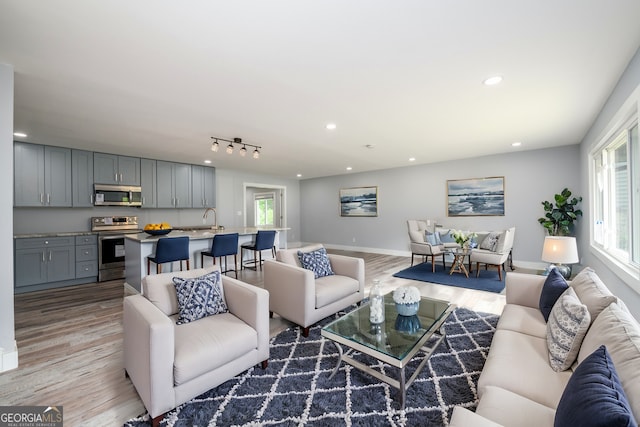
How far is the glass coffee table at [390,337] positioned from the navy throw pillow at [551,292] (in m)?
0.68

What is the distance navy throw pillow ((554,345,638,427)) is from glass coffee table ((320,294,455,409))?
0.87 meters

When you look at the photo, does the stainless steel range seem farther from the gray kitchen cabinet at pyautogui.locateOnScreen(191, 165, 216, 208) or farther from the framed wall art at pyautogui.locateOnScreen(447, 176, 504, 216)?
the framed wall art at pyautogui.locateOnScreen(447, 176, 504, 216)

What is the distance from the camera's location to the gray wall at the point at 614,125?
2.16 meters

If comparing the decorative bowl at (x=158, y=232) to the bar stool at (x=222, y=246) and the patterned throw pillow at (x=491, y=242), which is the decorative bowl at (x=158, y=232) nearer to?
the bar stool at (x=222, y=246)

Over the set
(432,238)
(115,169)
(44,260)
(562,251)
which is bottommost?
(44,260)

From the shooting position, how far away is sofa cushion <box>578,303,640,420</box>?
0.93 metres

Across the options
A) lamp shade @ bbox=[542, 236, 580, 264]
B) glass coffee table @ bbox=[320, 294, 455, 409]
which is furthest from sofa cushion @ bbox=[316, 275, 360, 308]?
lamp shade @ bbox=[542, 236, 580, 264]

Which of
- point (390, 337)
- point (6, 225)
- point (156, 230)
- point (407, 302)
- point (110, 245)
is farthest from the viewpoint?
point (110, 245)

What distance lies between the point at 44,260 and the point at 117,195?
4.96 feet

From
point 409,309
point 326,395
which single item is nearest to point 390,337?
point 409,309

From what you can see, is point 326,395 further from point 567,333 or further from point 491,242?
point 491,242

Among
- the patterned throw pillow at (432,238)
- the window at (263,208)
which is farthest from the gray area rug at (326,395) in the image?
the window at (263,208)

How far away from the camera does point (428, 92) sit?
271 cm

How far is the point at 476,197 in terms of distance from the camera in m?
6.22
